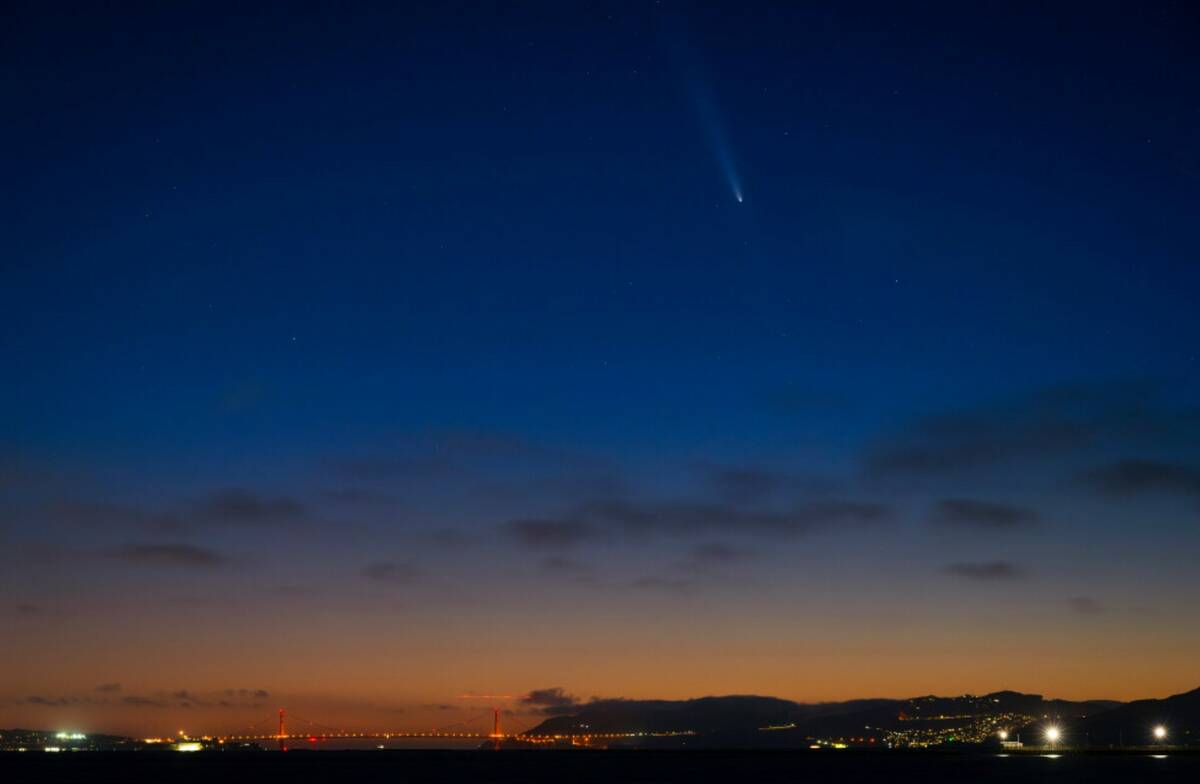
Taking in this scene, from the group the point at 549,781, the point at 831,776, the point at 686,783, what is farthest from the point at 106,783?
the point at 831,776

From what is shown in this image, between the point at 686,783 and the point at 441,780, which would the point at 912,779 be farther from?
the point at 441,780

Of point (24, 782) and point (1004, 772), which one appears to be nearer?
point (24, 782)

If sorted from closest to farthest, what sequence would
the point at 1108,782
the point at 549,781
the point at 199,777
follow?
the point at 1108,782 < the point at 549,781 < the point at 199,777

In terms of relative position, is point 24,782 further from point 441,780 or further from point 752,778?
point 752,778

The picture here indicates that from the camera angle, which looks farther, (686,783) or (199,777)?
(199,777)

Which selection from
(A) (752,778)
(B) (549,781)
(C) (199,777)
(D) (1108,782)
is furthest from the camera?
(C) (199,777)

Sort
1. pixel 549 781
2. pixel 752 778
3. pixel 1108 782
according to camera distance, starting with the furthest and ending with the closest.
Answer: pixel 752 778, pixel 549 781, pixel 1108 782

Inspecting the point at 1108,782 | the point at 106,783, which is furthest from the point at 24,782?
the point at 1108,782

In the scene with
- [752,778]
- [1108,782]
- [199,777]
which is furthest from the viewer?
[199,777]
